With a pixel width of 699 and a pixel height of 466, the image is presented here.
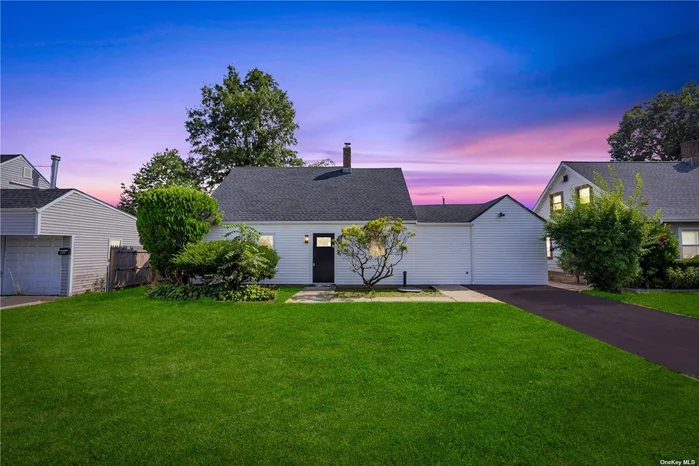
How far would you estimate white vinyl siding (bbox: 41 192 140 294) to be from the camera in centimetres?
1161

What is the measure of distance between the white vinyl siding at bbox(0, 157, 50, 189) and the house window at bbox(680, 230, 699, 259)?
3447 cm

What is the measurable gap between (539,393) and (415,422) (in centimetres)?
179

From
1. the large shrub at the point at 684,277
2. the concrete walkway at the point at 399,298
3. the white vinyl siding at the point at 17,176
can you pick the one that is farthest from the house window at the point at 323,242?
the white vinyl siding at the point at 17,176

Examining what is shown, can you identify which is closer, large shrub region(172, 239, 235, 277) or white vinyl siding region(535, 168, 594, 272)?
large shrub region(172, 239, 235, 277)

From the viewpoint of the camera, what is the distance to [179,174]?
90.1 feet

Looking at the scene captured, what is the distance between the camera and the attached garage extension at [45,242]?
11.1m

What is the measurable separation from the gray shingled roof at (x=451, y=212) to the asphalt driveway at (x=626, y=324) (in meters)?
4.56

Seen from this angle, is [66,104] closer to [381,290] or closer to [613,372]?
[381,290]

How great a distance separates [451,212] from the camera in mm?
16094

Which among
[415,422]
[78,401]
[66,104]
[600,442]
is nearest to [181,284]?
[66,104]

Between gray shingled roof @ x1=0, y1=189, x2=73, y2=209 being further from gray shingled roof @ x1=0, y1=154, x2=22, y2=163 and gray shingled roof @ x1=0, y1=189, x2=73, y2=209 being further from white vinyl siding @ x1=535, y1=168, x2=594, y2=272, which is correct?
white vinyl siding @ x1=535, y1=168, x2=594, y2=272

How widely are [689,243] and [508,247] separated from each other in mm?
8453

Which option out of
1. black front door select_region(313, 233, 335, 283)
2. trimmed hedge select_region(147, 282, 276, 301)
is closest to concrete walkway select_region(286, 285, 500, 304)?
trimmed hedge select_region(147, 282, 276, 301)

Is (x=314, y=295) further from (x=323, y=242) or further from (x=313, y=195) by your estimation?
(x=313, y=195)
